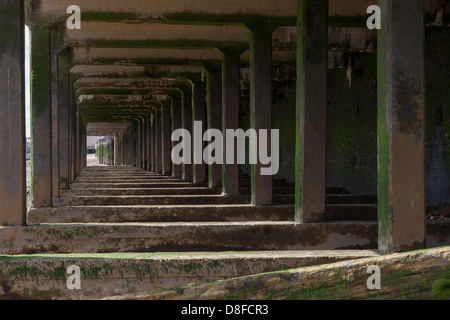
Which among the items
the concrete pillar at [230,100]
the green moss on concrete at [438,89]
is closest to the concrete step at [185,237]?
the green moss on concrete at [438,89]

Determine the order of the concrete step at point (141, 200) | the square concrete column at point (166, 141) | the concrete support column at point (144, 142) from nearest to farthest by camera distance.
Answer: the concrete step at point (141, 200) < the square concrete column at point (166, 141) < the concrete support column at point (144, 142)

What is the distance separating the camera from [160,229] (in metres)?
7.39

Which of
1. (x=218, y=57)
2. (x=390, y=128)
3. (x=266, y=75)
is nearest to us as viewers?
(x=390, y=128)

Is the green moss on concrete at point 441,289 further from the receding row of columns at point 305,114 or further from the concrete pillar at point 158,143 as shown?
the concrete pillar at point 158,143

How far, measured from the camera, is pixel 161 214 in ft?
29.9

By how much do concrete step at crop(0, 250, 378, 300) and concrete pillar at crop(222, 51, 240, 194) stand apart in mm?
6709

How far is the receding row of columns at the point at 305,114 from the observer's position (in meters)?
5.35

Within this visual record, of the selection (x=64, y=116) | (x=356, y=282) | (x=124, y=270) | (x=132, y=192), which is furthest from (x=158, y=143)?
(x=356, y=282)

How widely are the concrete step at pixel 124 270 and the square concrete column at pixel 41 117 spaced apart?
494 centimetres

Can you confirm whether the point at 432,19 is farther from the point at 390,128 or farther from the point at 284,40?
the point at 390,128

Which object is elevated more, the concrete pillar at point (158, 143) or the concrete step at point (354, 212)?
the concrete pillar at point (158, 143)
